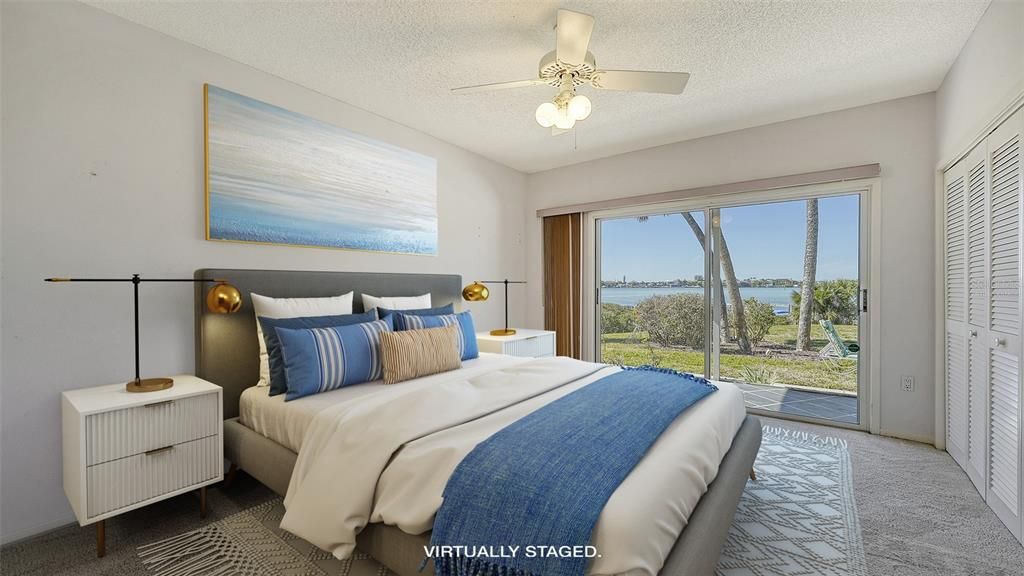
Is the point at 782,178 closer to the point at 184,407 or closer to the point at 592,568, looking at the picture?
the point at 592,568

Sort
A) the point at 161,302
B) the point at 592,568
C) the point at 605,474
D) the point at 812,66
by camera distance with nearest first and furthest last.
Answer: the point at 592,568 → the point at 605,474 → the point at 161,302 → the point at 812,66

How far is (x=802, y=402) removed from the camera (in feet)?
11.9

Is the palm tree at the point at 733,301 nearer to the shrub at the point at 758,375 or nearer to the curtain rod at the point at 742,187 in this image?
the shrub at the point at 758,375

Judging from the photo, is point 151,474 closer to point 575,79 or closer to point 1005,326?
point 575,79

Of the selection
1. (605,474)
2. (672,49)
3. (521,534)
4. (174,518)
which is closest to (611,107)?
(672,49)

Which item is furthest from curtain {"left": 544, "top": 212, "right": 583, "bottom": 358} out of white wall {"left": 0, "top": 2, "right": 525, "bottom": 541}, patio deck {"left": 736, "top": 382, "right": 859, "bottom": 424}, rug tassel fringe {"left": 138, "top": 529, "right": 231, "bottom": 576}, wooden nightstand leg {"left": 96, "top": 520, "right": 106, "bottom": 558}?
wooden nightstand leg {"left": 96, "top": 520, "right": 106, "bottom": 558}

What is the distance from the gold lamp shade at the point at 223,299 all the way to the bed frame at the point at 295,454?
0.25 metres

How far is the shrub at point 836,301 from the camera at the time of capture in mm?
3346

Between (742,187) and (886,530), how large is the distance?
2.56 meters

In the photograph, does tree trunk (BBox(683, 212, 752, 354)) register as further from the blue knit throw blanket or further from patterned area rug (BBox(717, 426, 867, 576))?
the blue knit throw blanket

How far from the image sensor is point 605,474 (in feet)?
4.21

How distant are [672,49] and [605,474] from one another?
2.31m

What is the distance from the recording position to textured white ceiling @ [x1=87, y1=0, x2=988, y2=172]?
212 cm

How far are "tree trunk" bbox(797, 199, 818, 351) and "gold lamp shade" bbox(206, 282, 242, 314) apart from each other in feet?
13.1
